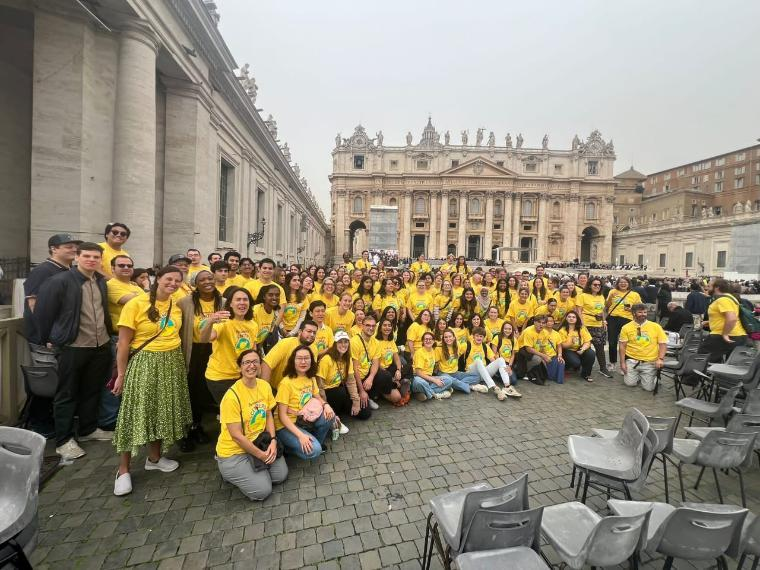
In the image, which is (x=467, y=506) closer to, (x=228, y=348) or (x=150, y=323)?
(x=228, y=348)

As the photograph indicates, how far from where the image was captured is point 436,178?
62.9 meters

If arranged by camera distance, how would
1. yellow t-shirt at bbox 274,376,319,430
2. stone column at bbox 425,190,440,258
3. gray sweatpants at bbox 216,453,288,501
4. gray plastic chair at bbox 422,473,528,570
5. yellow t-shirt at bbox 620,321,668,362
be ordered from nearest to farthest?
gray plastic chair at bbox 422,473,528,570, gray sweatpants at bbox 216,453,288,501, yellow t-shirt at bbox 274,376,319,430, yellow t-shirt at bbox 620,321,668,362, stone column at bbox 425,190,440,258

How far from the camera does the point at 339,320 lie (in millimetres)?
6184

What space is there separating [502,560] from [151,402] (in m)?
3.45

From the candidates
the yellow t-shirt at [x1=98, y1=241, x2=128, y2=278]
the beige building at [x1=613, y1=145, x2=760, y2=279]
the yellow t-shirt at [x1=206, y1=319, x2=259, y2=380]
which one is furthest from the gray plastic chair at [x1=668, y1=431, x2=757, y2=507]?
the beige building at [x1=613, y1=145, x2=760, y2=279]

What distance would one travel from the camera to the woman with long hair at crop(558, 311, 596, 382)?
24.6ft

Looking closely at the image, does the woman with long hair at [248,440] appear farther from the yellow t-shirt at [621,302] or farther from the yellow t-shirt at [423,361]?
the yellow t-shirt at [621,302]

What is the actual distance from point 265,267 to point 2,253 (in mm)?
7785

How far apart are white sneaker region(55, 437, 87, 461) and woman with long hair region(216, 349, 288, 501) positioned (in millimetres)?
1873

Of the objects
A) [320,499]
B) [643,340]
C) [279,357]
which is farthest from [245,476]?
[643,340]

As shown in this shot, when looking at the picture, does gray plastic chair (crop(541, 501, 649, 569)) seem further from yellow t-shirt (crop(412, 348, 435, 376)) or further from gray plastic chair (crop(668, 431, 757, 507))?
yellow t-shirt (crop(412, 348, 435, 376))

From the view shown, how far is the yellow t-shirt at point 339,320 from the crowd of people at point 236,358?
2 cm

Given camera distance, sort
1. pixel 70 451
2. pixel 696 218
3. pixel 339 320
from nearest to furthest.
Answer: pixel 70 451 → pixel 339 320 → pixel 696 218

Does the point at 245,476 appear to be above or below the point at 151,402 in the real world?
below
